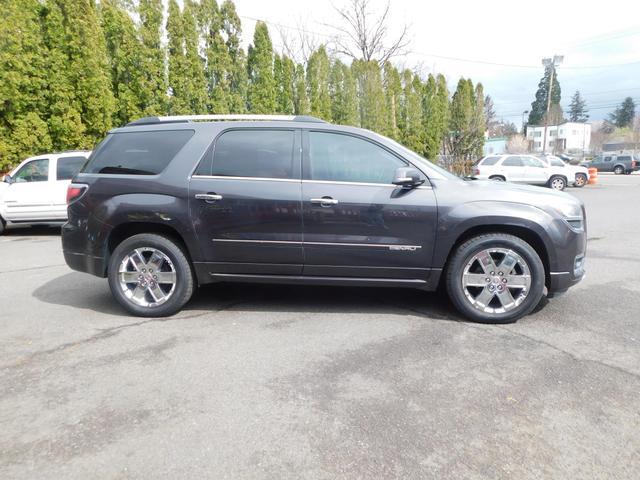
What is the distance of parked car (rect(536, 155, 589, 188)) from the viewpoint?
2005 centimetres

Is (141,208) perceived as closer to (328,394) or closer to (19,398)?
(19,398)

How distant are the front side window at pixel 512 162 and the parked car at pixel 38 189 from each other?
16447mm

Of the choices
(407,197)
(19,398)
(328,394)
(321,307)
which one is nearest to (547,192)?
(407,197)

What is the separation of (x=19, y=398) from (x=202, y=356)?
1.17m

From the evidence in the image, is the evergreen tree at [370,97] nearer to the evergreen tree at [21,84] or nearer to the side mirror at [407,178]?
the evergreen tree at [21,84]

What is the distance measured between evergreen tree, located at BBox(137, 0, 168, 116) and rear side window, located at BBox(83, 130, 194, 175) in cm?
1106

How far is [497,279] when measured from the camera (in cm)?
398

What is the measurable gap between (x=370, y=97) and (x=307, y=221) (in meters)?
17.9

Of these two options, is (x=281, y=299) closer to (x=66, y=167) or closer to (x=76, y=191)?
(x=76, y=191)

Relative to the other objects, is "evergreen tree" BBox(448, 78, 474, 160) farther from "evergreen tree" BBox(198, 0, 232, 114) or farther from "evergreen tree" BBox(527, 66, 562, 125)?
"evergreen tree" BBox(527, 66, 562, 125)

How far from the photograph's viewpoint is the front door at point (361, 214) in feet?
12.8

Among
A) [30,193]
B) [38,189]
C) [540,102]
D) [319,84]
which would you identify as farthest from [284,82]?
[540,102]

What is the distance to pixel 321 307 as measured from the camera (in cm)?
448

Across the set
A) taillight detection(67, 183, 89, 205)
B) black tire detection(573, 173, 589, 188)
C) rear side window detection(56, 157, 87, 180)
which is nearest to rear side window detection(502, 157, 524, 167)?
black tire detection(573, 173, 589, 188)
